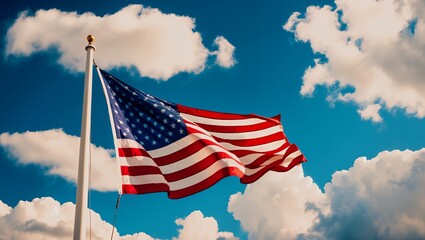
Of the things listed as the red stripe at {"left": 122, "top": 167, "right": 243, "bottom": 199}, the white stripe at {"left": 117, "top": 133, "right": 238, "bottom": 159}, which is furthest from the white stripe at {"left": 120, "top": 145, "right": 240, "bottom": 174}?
the red stripe at {"left": 122, "top": 167, "right": 243, "bottom": 199}

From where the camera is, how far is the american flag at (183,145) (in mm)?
16344

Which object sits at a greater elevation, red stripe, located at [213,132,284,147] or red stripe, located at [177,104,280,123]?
red stripe, located at [177,104,280,123]

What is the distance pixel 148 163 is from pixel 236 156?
377 cm

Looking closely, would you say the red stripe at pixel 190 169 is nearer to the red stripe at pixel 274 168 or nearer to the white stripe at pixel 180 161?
the white stripe at pixel 180 161

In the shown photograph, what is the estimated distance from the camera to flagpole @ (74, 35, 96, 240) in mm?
13156

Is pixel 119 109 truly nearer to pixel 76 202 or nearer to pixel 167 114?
pixel 167 114

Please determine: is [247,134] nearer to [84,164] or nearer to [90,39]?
[90,39]

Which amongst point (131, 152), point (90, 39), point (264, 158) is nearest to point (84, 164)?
point (131, 152)

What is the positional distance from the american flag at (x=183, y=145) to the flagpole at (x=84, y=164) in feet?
4.47

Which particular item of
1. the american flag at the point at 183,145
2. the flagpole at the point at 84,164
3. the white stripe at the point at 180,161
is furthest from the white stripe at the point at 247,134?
the flagpole at the point at 84,164

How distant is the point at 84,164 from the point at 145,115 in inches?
165

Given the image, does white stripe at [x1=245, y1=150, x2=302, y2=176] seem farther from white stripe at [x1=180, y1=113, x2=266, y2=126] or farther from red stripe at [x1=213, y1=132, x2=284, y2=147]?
white stripe at [x1=180, y1=113, x2=266, y2=126]

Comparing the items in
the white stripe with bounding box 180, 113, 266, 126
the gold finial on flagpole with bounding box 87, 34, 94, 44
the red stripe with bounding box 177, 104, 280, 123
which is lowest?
the white stripe with bounding box 180, 113, 266, 126

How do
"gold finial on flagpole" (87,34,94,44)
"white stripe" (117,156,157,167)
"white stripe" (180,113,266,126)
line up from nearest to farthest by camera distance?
"white stripe" (117,156,157,167), "gold finial on flagpole" (87,34,94,44), "white stripe" (180,113,266,126)
